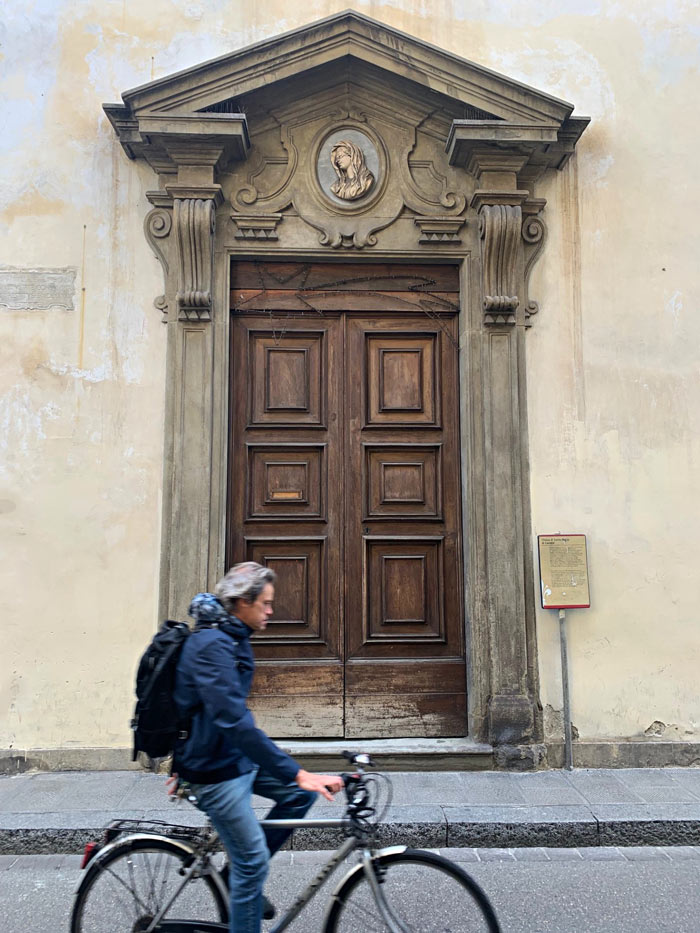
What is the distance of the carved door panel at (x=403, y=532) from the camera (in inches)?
238

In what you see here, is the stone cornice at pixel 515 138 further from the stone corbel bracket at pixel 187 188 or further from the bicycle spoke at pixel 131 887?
the bicycle spoke at pixel 131 887

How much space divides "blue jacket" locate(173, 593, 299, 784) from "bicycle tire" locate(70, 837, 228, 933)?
1.24 feet

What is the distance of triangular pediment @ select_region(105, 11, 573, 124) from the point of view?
5.82m

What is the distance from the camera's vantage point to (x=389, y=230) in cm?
622

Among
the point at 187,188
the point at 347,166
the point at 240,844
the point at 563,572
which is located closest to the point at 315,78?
the point at 347,166

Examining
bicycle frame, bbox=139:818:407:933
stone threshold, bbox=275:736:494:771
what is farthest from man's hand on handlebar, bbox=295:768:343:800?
stone threshold, bbox=275:736:494:771

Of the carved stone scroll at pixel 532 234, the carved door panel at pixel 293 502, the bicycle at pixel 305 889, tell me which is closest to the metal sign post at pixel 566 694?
the carved door panel at pixel 293 502

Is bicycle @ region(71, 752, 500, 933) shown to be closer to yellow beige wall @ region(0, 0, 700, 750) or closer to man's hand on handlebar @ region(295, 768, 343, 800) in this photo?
man's hand on handlebar @ region(295, 768, 343, 800)

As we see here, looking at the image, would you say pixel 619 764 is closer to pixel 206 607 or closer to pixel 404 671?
pixel 404 671

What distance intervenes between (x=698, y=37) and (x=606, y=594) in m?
4.39

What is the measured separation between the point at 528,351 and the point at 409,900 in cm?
423

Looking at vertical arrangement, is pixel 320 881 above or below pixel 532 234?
below

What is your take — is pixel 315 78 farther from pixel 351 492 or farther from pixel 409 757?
pixel 409 757

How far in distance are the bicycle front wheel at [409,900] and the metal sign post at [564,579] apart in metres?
3.14
